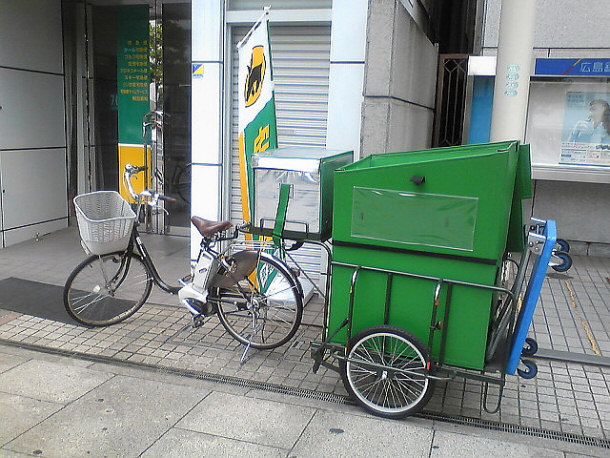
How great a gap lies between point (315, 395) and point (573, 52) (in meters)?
6.09

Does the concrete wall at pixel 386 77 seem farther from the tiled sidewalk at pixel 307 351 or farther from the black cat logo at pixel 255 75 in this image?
the tiled sidewalk at pixel 307 351

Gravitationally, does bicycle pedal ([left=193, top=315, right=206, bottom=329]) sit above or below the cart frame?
below

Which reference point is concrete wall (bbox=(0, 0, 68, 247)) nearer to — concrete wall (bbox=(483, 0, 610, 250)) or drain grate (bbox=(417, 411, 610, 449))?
concrete wall (bbox=(483, 0, 610, 250))

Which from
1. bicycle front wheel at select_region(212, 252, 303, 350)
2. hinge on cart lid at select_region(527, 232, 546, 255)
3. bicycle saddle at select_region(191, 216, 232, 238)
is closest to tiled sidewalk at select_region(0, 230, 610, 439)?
bicycle front wheel at select_region(212, 252, 303, 350)

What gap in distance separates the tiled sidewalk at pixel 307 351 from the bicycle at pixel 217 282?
190 millimetres

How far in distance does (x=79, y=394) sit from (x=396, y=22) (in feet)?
12.9

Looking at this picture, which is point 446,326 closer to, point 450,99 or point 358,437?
point 358,437

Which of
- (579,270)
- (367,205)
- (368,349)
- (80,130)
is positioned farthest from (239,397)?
(80,130)

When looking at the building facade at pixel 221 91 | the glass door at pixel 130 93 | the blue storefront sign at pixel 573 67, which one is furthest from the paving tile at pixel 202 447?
the blue storefront sign at pixel 573 67

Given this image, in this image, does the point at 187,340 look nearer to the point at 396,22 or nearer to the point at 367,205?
the point at 367,205

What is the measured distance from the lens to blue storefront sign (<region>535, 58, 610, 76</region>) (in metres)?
7.84

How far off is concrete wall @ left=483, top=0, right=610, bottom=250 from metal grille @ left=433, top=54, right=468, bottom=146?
0.65 meters

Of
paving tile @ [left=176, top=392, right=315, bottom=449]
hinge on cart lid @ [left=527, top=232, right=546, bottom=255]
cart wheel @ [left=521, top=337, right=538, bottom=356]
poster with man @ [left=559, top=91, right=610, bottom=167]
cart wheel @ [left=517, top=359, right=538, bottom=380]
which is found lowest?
paving tile @ [left=176, top=392, right=315, bottom=449]

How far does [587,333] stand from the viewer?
18.5 feet
